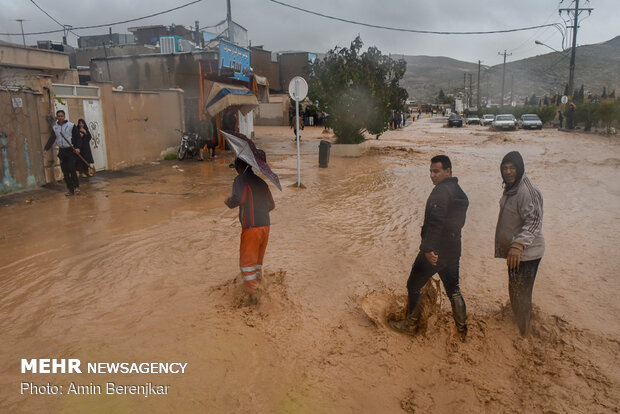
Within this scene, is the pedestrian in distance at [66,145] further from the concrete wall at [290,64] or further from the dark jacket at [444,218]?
the concrete wall at [290,64]

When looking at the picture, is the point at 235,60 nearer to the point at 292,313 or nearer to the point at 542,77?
the point at 292,313

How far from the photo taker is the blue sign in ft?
56.5

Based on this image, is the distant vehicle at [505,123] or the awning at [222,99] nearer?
the awning at [222,99]

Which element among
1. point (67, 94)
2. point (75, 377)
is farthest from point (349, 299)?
point (67, 94)

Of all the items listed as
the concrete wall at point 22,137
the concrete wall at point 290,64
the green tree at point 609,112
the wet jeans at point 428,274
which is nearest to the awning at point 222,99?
the concrete wall at point 22,137

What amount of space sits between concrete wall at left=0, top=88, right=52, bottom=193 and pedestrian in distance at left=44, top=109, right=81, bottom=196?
0.84 meters

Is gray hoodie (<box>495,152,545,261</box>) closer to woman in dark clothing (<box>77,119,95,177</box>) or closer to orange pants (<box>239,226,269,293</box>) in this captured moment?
orange pants (<box>239,226,269,293</box>)

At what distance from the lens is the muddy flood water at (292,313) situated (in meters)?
3.42

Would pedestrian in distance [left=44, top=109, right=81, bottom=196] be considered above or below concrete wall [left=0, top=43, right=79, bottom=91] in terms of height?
below

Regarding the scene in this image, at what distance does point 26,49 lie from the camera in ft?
54.9

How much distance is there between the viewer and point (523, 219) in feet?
12.6

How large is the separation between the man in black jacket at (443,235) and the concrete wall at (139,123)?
11802 millimetres

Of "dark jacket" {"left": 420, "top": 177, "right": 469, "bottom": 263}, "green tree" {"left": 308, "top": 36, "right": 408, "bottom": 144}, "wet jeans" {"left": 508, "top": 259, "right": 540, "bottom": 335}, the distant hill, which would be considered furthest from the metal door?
the distant hill

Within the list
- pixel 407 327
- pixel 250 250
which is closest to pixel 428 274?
pixel 407 327
